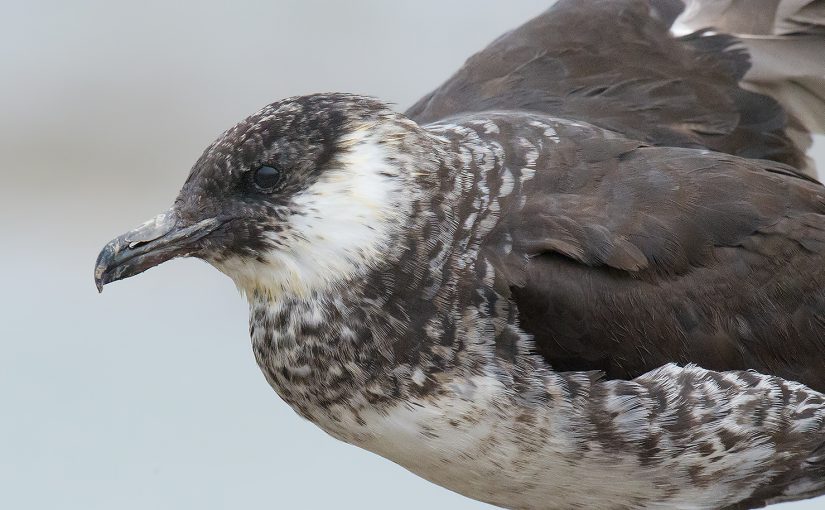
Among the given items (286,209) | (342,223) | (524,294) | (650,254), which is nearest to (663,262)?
(650,254)

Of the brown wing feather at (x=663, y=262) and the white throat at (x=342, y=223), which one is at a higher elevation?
the white throat at (x=342, y=223)

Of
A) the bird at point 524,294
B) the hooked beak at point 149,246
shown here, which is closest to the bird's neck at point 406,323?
the bird at point 524,294

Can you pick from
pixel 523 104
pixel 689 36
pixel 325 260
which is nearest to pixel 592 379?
pixel 325 260

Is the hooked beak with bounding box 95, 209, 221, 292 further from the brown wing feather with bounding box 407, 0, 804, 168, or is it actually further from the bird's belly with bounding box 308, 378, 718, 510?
the brown wing feather with bounding box 407, 0, 804, 168

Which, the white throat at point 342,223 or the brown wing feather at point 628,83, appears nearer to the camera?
the white throat at point 342,223

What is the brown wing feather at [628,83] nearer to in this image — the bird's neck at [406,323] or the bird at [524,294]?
the bird at [524,294]

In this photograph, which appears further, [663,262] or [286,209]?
[663,262]

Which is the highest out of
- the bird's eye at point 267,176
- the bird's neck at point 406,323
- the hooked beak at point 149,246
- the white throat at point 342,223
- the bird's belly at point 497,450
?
the bird's eye at point 267,176

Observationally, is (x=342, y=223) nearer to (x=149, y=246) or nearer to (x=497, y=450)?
(x=149, y=246)
